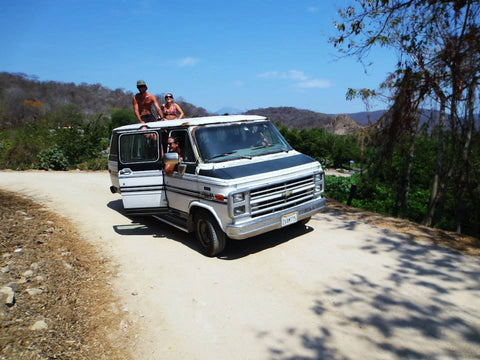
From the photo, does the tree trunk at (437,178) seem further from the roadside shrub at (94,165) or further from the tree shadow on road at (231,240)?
the roadside shrub at (94,165)

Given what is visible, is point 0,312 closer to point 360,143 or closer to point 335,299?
point 335,299

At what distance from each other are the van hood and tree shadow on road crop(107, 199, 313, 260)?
1452 millimetres

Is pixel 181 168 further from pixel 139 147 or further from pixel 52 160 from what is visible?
pixel 52 160

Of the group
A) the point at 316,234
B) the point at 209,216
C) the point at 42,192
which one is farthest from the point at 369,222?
the point at 42,192

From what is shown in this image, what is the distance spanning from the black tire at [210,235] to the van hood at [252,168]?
755mm

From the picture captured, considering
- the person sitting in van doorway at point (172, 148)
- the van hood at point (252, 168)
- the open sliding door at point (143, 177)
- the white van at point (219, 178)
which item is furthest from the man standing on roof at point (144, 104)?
the van hood at point (252, 168)

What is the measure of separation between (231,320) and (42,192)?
31.4 feet

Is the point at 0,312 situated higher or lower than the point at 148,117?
lower

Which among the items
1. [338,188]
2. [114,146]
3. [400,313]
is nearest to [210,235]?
[400,313]

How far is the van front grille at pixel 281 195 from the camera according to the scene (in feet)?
17.4

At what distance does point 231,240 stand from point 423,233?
369cm

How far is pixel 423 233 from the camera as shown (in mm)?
6461

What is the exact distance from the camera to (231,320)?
3980 millimetres

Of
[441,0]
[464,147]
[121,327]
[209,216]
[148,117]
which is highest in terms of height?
[441,0]
